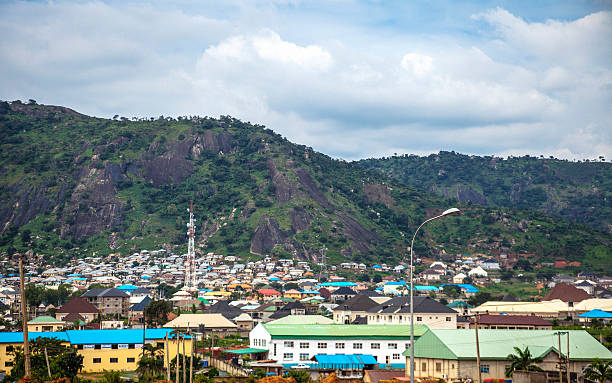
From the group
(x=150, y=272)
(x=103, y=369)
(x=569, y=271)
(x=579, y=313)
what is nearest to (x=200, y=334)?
(x=103, y=369)

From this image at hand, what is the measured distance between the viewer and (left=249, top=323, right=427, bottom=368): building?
75562 mm

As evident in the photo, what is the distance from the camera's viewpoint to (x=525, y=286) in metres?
172

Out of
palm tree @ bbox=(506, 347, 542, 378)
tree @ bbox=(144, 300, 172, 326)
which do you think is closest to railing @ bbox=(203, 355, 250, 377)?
palm tree @ bbox=(506, 347, 542, 378)

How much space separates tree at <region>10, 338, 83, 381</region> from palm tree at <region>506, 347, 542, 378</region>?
117 ft

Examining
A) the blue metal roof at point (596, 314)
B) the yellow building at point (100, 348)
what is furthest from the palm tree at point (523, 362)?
the blue metal roof at point (596, 314)

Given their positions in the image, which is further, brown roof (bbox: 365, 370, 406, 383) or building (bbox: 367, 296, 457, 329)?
building (bbox: 367, 296, 457, 329)

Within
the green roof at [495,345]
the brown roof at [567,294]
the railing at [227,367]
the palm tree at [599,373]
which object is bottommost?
the railing at [227,367]

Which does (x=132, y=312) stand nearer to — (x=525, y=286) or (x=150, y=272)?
(x=150, y=272)

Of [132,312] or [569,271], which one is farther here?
[569,271]

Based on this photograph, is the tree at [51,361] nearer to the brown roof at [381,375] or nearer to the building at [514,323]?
the brown roof at [381,375]

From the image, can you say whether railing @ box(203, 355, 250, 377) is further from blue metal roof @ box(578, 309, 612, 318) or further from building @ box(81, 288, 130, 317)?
building @ box(81, 288, 130, 317)

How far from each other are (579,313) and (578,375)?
2498 inches

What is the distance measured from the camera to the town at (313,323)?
2489 inches

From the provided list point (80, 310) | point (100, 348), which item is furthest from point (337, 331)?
point (80, 310)
